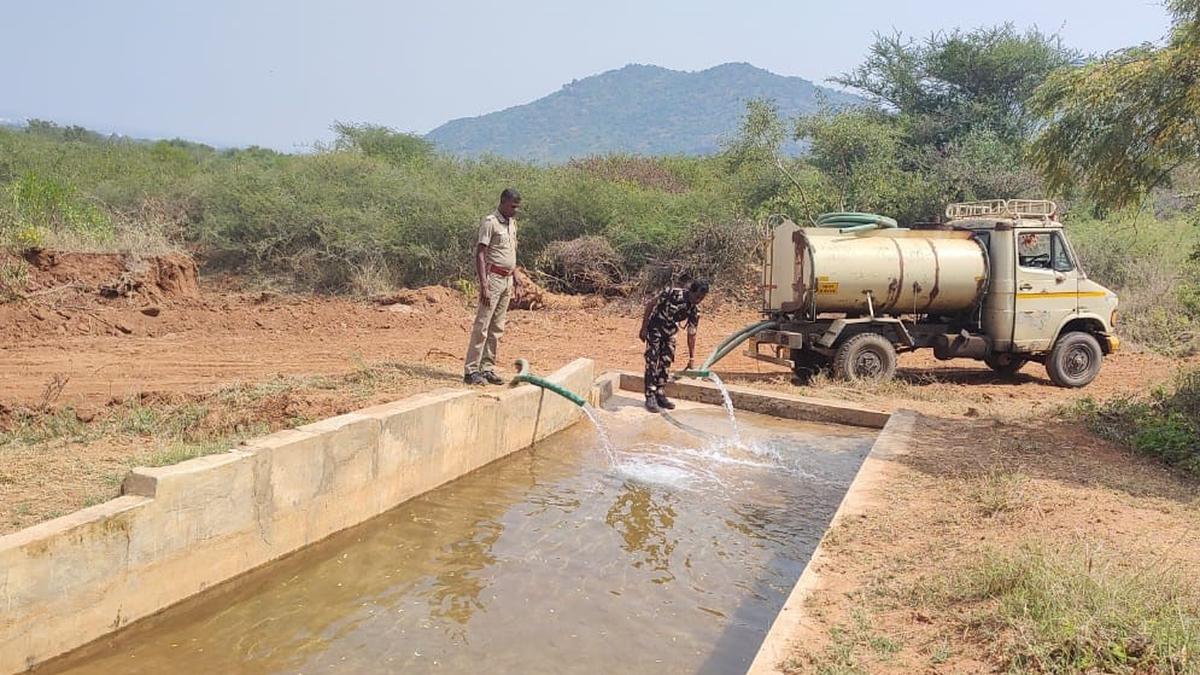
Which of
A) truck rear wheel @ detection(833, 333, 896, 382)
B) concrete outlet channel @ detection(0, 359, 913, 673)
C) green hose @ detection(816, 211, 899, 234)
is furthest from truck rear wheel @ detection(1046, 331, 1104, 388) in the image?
concrete outlet channel @ detection(0, 359, 913, 673)

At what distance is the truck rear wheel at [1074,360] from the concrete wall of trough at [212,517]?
834 centimetres

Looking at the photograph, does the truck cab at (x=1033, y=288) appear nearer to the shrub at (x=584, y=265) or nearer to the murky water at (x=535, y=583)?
the murky water at (x=535, y=583)

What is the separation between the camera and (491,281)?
845cm

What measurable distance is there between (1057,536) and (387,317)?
1164 centimetres

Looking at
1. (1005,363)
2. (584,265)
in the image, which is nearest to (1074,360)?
(1005,363)

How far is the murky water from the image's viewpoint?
4.42m

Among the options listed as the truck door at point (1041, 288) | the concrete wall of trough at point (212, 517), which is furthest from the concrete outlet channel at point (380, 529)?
the truck door at point (1041, 288)

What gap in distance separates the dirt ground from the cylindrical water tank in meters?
1.12

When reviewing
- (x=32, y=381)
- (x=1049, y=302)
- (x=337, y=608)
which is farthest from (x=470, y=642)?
(x=1049, y=302)

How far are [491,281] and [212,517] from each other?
4.01 metres

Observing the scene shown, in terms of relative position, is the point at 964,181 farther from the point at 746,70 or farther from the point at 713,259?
the point at 746,70

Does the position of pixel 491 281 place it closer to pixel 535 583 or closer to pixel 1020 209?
A: pixel 535 583

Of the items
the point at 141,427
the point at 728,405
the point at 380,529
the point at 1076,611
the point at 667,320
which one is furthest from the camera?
Answer: the point at 728,405

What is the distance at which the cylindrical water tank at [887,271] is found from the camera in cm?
1093
